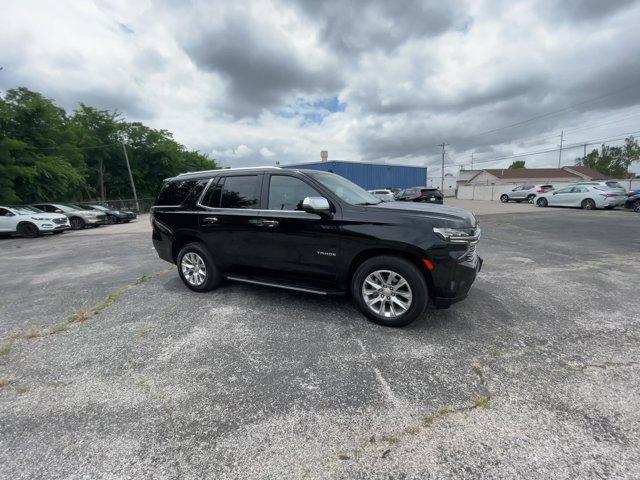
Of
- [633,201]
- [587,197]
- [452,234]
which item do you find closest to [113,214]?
[452,234]

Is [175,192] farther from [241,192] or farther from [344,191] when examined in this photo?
[344,191]

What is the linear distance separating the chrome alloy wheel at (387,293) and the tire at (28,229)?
16.0 m

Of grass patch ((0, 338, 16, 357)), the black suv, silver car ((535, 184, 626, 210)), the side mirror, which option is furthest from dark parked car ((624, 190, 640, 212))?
grass patch ((0, 338, 16, 357))

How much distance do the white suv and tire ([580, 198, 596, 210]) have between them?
2798cm

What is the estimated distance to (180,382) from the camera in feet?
8.12

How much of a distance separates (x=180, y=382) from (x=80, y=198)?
32475 millimetres

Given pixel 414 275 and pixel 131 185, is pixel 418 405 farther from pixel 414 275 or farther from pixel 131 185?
pixel 131 185

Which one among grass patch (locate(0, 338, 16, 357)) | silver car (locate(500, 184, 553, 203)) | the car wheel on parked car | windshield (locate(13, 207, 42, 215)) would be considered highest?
silver car (locate(500, 184, 553, 203))

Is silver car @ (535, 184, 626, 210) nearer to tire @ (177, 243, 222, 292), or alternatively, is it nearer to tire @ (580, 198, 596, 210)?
tire @ (580, 198, 596, 210)

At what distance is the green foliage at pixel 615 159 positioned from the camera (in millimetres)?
64375

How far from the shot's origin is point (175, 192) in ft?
15.3

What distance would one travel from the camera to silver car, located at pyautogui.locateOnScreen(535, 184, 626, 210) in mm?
16062

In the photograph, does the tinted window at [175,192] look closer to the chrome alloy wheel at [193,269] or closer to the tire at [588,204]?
the chrome alloy wheel at [193,269]

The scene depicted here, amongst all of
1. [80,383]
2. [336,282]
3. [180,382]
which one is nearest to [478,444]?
[336,282]
